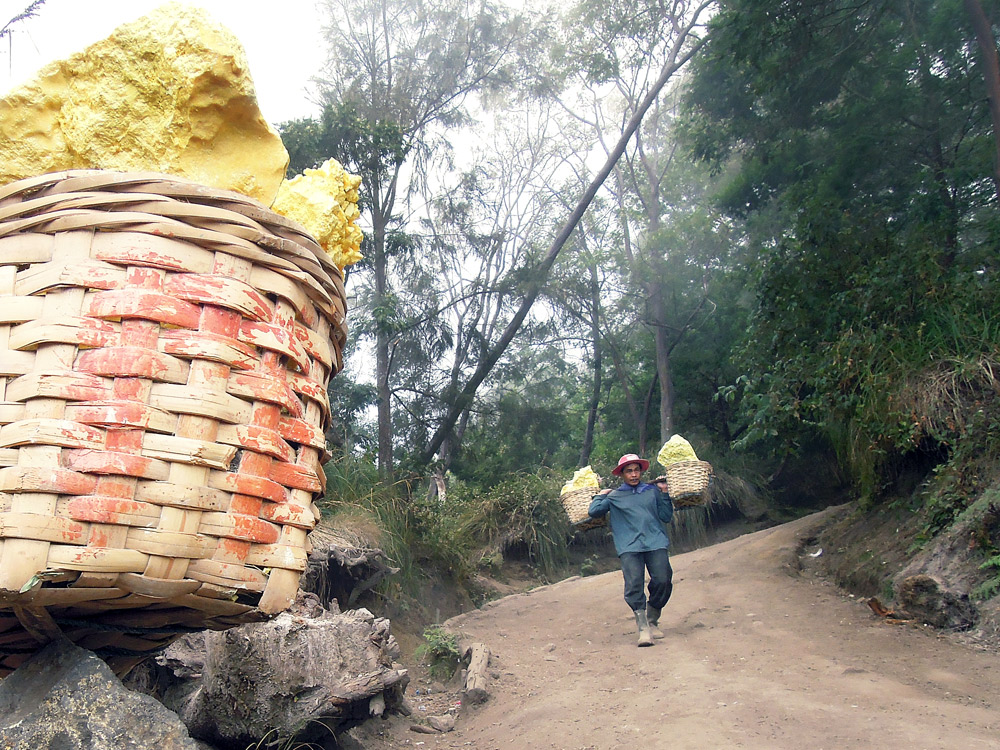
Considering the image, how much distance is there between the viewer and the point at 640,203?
19.0 m

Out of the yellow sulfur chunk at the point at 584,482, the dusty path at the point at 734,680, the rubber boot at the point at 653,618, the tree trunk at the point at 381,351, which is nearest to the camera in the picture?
the dusty path at the point at 734,680

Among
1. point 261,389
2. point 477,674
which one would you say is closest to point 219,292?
point 261,389

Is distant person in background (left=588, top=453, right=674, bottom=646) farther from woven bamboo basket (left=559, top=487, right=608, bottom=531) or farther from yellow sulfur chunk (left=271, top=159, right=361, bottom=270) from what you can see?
yellow sulfur chunk (left=271, top=159, right=361, bottom=270)

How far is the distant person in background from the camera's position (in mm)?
5742

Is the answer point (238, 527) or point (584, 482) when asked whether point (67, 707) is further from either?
point (584, 482)

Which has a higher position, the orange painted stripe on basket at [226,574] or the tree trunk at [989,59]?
the tree trunk at [989,59]

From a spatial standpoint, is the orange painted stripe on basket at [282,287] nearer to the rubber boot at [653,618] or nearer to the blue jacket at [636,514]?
the blue jacket at [636,514]

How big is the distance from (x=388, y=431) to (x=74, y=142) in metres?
9.43

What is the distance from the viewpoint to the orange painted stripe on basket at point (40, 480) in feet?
3.39

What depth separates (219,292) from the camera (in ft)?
3.90

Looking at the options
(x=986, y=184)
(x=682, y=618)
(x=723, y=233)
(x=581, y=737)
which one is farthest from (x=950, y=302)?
(x=723, y=233)

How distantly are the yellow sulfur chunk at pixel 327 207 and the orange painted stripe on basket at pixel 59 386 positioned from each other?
0.54 metres

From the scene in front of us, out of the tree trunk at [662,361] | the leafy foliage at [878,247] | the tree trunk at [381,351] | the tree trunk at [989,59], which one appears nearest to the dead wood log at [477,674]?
the leafy foliage at [878,247]

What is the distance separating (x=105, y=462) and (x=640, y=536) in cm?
511
